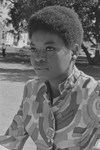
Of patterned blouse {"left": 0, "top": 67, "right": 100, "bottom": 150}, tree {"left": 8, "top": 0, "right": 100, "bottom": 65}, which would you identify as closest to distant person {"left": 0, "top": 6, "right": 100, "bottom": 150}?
patterned blouse {"left": 0, "top": 67, "right": 100, "bottom": 150}

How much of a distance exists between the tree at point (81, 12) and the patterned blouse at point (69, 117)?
11236 millimetres

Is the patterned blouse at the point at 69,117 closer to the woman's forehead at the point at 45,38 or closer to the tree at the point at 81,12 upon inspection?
the woman's forehead at the point at 45,38

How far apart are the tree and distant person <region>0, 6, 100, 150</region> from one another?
11.2m

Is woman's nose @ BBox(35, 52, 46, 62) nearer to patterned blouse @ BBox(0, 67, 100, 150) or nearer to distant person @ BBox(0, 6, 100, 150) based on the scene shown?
distant person @ BBox(0, 6, 100, 150)

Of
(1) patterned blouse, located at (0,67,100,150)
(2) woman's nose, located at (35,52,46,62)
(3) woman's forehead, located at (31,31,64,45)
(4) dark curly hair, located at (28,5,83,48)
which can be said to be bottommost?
(1) patterned blouse, located at (0,67,100,150)

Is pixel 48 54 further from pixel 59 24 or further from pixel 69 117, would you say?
pixel 69 117

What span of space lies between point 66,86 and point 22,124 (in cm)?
29

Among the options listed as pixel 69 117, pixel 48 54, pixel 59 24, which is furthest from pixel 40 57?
pixel 69 117

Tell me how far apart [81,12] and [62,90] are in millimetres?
19322

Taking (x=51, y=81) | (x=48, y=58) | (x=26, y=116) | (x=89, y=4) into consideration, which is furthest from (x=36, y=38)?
(x=89, y=4)

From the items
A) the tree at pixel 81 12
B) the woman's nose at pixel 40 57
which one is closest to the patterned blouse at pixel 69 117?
the woman's nose at pixel 40 57

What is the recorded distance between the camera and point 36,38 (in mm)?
1480

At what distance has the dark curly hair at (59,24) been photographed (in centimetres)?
148

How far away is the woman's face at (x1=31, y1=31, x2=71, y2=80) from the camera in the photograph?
1472 mm
